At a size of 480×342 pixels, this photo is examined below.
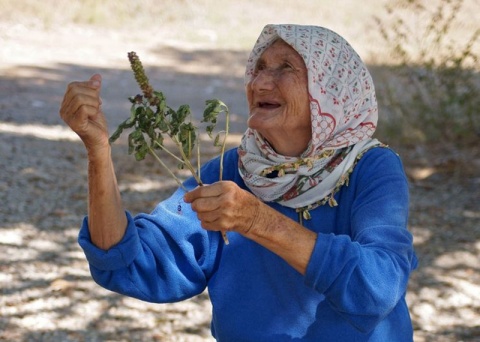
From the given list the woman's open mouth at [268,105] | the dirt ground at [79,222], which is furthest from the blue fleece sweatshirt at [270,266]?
the dirt ground at [79,222]

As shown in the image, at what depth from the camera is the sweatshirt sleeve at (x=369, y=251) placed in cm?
231

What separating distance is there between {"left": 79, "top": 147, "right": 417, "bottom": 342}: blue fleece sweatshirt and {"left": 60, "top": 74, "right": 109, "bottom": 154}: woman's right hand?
32cm

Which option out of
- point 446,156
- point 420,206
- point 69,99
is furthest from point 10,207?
point 69,99

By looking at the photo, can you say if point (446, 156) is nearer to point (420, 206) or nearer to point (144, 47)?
point (420, 206)

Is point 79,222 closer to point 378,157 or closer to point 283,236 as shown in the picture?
point 378,157

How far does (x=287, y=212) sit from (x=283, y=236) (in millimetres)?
462

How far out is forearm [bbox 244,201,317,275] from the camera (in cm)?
227

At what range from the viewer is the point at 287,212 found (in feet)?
8.98

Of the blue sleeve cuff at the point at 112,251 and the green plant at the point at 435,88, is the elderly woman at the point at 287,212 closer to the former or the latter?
the blue sleeve cuff at the point at 112,251

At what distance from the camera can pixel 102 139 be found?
2408 millimetres

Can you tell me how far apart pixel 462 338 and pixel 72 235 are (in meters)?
2.48

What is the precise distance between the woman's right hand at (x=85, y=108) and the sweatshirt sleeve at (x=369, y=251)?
0.65m

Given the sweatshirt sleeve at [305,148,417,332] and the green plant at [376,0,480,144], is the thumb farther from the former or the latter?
the green plant at [376,0,480,144]

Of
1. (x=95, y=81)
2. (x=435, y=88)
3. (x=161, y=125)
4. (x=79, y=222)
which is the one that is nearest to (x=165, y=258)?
(x=161, y=125)
